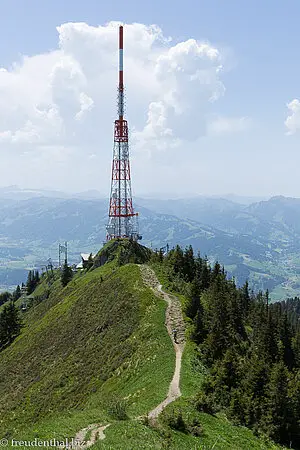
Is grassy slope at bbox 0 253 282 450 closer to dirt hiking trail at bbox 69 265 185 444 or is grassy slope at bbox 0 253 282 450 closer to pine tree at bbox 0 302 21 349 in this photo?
dirt hiking trail at bbox 69 265 185 444

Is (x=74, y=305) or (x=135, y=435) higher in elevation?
(x=135, y=435)

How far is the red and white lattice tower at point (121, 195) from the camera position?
10388 cm

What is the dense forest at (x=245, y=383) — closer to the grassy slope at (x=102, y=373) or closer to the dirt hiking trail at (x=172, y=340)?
the grassy slope at (x=102, y=373)

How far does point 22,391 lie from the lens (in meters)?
53.4

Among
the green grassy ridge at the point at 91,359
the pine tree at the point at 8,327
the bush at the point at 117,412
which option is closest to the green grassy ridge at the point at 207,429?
the green grassy ridge at the point at 91,359

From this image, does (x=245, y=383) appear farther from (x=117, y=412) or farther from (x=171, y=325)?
(x=171, y=325)

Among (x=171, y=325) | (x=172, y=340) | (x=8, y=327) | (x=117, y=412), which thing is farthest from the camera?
(x=8, y=327)

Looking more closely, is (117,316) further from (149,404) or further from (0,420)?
(149,404)

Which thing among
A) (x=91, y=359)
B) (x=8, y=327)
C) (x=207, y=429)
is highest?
(x=207, y=429)

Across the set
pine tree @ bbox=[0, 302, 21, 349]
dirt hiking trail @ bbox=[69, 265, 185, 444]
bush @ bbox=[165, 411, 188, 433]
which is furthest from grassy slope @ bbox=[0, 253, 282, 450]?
pine tree @ bbox=[0, 302, 21, 349]

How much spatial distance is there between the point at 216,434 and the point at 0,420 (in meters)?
29.3

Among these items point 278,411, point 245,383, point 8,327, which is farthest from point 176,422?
point 8,327

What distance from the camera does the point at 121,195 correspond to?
360 feet

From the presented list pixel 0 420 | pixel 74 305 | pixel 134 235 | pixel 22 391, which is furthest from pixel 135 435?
pixel 134 235
